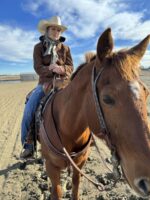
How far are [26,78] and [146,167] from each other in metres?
65.9

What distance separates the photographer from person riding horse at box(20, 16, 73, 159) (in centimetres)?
438

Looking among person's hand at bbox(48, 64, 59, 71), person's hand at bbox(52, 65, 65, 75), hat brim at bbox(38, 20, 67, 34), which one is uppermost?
hat brim at bbox(38, 20, 67, 34)

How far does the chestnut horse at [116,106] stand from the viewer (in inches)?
81.0

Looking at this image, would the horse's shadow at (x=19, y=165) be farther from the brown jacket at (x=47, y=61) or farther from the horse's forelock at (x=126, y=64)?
the horse's forelock at (x=126, y=64)

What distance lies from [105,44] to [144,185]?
1.26 m

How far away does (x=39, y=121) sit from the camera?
13.3 feet

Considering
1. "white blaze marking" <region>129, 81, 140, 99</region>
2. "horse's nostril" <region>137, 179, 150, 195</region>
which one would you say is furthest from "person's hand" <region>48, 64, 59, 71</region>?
"horse's nostril" <region>137, 179, 150, 195</region>

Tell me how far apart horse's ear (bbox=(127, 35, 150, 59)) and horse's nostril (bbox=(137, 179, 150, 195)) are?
1.15 metres

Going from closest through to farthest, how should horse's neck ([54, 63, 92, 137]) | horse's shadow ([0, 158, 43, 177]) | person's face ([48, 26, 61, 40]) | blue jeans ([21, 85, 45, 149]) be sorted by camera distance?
horse's neck ([54, 63, 92, 137]) < blue jeans ([21, 85, 45, 149]) < person's face ([48, 26, 61, 40]) < horse's shadow ([0, 158, 43, 177])

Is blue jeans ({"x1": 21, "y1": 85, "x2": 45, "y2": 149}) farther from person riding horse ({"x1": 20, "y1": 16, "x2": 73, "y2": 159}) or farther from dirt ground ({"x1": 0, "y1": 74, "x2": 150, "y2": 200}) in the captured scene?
dirt ground ({"x1": 0, "y1": 74, "x2": 150, "y2": 200})

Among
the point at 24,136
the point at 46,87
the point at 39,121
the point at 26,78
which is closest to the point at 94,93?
the point at 39,121

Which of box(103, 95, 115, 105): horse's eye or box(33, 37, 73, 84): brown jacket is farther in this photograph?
box(33, 37, 73, 84): brown jacket

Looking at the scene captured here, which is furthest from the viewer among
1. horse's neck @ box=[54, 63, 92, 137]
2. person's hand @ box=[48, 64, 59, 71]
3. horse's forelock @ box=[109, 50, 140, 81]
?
person's hand @ box=[48, 64, 59, 71]

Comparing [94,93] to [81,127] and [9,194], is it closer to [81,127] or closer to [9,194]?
[81,127]
